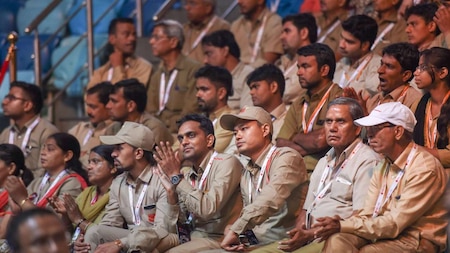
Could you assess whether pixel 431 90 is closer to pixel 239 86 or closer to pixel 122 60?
pixel 239 86

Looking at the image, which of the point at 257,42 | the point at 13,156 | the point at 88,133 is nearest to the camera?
the point at 13,156

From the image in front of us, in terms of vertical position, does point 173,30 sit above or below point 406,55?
above

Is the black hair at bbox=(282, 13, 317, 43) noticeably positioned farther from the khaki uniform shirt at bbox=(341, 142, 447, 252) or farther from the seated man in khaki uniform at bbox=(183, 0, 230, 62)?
the khaki uniform shirt at bbox=(341, 142, 447, 252)

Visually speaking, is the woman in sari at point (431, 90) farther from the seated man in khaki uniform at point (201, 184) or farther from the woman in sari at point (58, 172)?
the woman in sari at point (58, 172)

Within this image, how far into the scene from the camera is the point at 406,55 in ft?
25.8

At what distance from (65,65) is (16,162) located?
9.10 ft

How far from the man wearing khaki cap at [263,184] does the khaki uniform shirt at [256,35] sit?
2925 millimetres

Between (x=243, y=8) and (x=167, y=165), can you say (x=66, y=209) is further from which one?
(x=243, y=8)

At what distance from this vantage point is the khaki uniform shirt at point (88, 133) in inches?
389

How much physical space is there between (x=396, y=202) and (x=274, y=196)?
37.5 inches

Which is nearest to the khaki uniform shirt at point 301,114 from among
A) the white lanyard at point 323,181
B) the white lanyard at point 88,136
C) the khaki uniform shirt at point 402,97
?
the khaki uniform shirt at point 402,97

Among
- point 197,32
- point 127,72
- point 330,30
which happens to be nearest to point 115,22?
point 127,72

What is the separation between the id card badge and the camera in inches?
299

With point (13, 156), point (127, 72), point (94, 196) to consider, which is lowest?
point (94, 196)
